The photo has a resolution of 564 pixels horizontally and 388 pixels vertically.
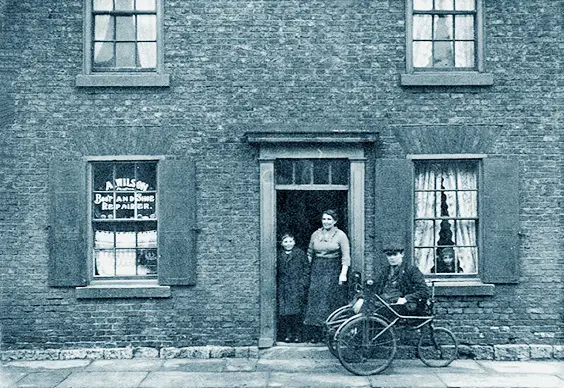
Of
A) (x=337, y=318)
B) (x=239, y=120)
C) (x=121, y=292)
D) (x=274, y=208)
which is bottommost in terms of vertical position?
(x=337, y=318)

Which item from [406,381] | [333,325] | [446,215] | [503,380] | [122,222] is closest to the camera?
[406,381]

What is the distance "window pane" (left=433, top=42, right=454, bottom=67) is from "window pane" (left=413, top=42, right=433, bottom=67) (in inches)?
3.7

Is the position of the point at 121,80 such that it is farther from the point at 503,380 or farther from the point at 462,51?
the point at 503,380

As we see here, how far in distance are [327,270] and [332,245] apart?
1.25 feet

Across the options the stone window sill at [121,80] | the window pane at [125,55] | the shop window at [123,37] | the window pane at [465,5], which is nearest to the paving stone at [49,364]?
the stone window sill at [121,80]

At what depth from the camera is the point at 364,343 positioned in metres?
9.13

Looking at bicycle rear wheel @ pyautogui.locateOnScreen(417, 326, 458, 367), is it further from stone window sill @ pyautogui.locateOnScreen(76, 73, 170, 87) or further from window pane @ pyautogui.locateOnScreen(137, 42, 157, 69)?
window pane @ pyautogui.locateOnScreen(137, 42, 157, 69)

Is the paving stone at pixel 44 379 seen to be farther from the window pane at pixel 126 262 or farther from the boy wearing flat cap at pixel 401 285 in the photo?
the boy wearing flat cap at pixel 401 285

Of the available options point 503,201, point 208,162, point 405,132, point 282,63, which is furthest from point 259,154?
point 503,201

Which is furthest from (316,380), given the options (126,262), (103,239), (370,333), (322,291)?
(103,239)

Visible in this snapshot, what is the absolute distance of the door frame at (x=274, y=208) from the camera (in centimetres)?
1018

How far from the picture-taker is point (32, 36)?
10172 millimetres

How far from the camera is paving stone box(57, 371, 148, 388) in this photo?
28.3ft

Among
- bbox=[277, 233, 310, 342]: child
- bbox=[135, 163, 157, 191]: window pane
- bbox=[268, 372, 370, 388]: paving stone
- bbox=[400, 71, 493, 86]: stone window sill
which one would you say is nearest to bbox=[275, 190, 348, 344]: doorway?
bbox=[277, 233, 310, 342]: child
